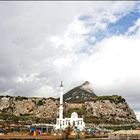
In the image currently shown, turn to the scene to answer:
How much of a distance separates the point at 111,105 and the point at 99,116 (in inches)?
498

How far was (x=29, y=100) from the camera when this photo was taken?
570ft

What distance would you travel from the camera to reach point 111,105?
584ft

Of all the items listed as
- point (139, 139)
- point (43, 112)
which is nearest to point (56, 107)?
point (43, 112)

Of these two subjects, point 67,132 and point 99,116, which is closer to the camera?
point 67,132

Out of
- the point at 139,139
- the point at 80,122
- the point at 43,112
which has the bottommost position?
the point at 139,139

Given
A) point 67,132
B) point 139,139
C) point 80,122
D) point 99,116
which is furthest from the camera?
point 99,116

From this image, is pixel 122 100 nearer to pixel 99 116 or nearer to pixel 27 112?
pixel 99 116

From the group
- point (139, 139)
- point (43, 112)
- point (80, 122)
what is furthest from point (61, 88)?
point (139, 139)

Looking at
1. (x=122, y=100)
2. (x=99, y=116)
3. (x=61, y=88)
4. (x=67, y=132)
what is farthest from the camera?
(x=122, y=100)

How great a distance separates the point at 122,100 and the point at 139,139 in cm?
11381

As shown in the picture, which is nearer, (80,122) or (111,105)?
(80,122)

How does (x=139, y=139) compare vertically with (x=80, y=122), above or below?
below

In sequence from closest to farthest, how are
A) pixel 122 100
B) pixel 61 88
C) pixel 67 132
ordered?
pixel 67 132 < pixel 61 88 < pixel 122 100

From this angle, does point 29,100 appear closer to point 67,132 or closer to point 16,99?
point 16,99
